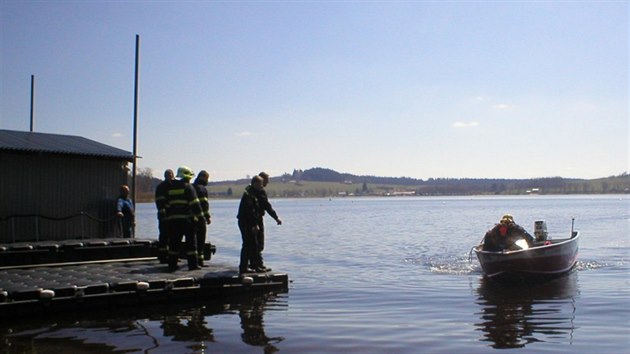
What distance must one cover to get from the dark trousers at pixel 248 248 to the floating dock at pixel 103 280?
0.28 metres

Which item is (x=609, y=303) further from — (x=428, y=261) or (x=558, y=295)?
(x=428, y=261)

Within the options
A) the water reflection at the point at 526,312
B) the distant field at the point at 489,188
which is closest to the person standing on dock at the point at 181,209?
the water reflection at the point at 526,312

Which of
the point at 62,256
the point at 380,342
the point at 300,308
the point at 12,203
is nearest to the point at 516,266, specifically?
the point at 300,308

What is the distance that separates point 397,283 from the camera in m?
18.0

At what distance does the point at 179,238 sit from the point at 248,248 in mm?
1430

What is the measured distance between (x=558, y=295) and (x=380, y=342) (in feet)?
23.3

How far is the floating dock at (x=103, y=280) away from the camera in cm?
1098

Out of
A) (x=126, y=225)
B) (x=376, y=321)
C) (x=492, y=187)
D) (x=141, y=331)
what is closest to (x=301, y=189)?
(x=492, y=187)

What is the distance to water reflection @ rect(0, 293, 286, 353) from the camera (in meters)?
9.54

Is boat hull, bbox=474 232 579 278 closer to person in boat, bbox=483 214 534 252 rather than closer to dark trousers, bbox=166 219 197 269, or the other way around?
person in boat, bbox=483 214 534 252

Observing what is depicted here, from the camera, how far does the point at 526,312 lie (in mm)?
12992

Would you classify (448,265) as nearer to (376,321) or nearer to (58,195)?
(376,321)

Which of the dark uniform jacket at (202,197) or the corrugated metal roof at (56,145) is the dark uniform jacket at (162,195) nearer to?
the dark uniform jacket at (202,197)

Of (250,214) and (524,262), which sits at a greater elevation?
(250,214)
